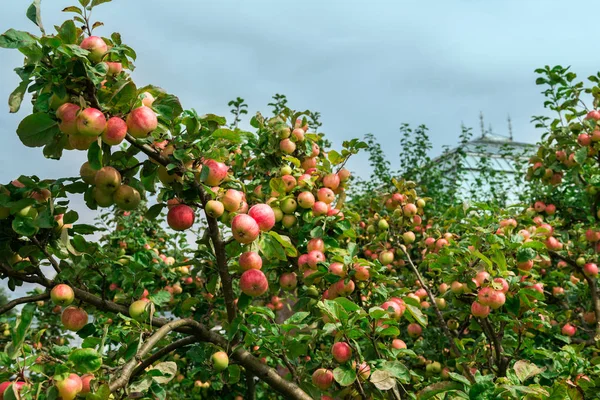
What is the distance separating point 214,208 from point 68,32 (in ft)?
2.74

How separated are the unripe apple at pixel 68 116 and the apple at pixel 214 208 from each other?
22.2 inches

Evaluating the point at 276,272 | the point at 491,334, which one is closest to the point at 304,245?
the point at 276,272

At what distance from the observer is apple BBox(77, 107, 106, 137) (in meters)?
1.77

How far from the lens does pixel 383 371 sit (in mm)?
2141

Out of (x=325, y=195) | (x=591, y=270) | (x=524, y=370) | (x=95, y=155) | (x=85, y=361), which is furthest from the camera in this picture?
(x=591, y=270)

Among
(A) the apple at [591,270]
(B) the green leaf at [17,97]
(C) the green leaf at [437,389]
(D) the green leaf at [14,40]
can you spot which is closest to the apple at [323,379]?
(C) the green leaf at [437,389]

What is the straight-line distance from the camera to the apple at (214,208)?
209 cm

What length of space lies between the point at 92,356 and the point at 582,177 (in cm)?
475

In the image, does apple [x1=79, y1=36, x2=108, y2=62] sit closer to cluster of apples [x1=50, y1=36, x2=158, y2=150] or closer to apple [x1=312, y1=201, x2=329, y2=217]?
cluster of apples [x1=50, y1=36, x2=158, y2=150]

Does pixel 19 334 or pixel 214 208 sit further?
pixel 214 208

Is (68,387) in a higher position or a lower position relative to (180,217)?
lower

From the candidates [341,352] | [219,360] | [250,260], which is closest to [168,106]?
[250,260]

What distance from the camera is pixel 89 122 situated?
177cm

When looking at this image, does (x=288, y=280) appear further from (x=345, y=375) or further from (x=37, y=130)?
(x=37, y=130)
